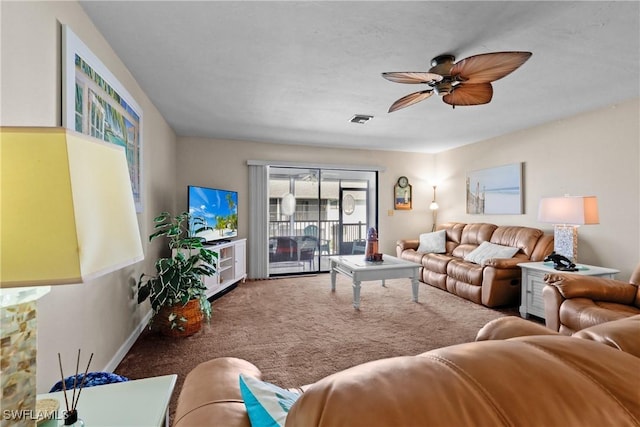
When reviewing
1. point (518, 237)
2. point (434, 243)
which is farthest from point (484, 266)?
point (434, 243)

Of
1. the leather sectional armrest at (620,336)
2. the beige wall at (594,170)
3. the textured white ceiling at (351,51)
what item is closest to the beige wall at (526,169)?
the beige wall at (594,170)

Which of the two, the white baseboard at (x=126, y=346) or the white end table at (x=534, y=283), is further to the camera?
the white end table at (x=534, y=283)

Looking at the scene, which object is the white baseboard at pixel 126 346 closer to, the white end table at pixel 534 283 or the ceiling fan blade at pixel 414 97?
the ceiling fan blade at pixel 414 97

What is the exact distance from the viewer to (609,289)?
2.23 metres

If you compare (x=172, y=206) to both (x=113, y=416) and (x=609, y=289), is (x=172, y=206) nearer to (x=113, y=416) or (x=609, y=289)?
(x=113, y=416)

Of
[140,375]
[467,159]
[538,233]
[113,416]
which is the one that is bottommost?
[140,375]

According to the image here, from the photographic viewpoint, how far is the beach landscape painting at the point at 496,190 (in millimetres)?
4336

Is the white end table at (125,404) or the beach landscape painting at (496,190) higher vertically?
the beach landscape painting at (496,190)

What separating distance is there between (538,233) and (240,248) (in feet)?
13.8

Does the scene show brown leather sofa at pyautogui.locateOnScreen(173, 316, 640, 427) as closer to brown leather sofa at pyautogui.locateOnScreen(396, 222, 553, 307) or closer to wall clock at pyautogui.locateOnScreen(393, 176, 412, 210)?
brown leather sofa at pyautogui.locateOnScreen(396, 222, 553, 307)

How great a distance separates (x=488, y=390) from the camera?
1.20 ft

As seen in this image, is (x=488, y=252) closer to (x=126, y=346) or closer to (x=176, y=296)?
(x=176, y=296)

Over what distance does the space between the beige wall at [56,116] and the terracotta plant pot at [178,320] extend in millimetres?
237

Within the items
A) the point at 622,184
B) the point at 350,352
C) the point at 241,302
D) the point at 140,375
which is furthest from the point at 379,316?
the point at 622,184
